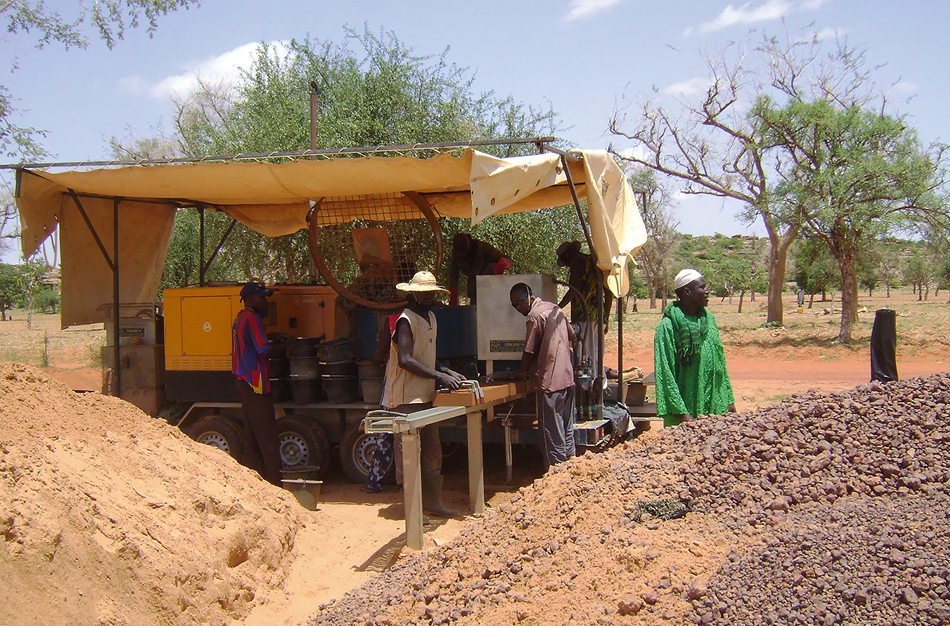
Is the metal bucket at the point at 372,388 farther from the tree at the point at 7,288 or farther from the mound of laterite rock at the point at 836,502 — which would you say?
the tree at the point at 7,288

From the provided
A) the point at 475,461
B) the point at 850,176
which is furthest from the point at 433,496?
the point at 850,176

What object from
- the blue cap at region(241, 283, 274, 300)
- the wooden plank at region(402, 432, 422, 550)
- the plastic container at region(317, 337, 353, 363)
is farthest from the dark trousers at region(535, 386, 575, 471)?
the blue cap at region(241, 283, 274, 300)

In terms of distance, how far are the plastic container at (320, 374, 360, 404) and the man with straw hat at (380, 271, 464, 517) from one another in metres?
1.36

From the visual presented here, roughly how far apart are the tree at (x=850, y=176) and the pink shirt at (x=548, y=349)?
14.1 meters

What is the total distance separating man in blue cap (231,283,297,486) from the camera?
6840 mm

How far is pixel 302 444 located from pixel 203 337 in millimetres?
1525

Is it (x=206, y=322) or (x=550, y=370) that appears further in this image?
(x=206, y=322)

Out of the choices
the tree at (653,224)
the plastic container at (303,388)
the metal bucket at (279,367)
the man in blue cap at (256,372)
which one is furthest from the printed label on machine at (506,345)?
the tree at (653,224)

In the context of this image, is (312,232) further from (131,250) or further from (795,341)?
(795,341)

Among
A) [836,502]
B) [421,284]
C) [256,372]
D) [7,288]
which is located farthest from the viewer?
[7,288]

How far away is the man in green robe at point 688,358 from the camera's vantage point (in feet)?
18.0

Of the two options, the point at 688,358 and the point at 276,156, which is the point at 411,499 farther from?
the point at 276,156

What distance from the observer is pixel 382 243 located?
809cm

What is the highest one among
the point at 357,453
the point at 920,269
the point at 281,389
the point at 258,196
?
the point at 920,269
